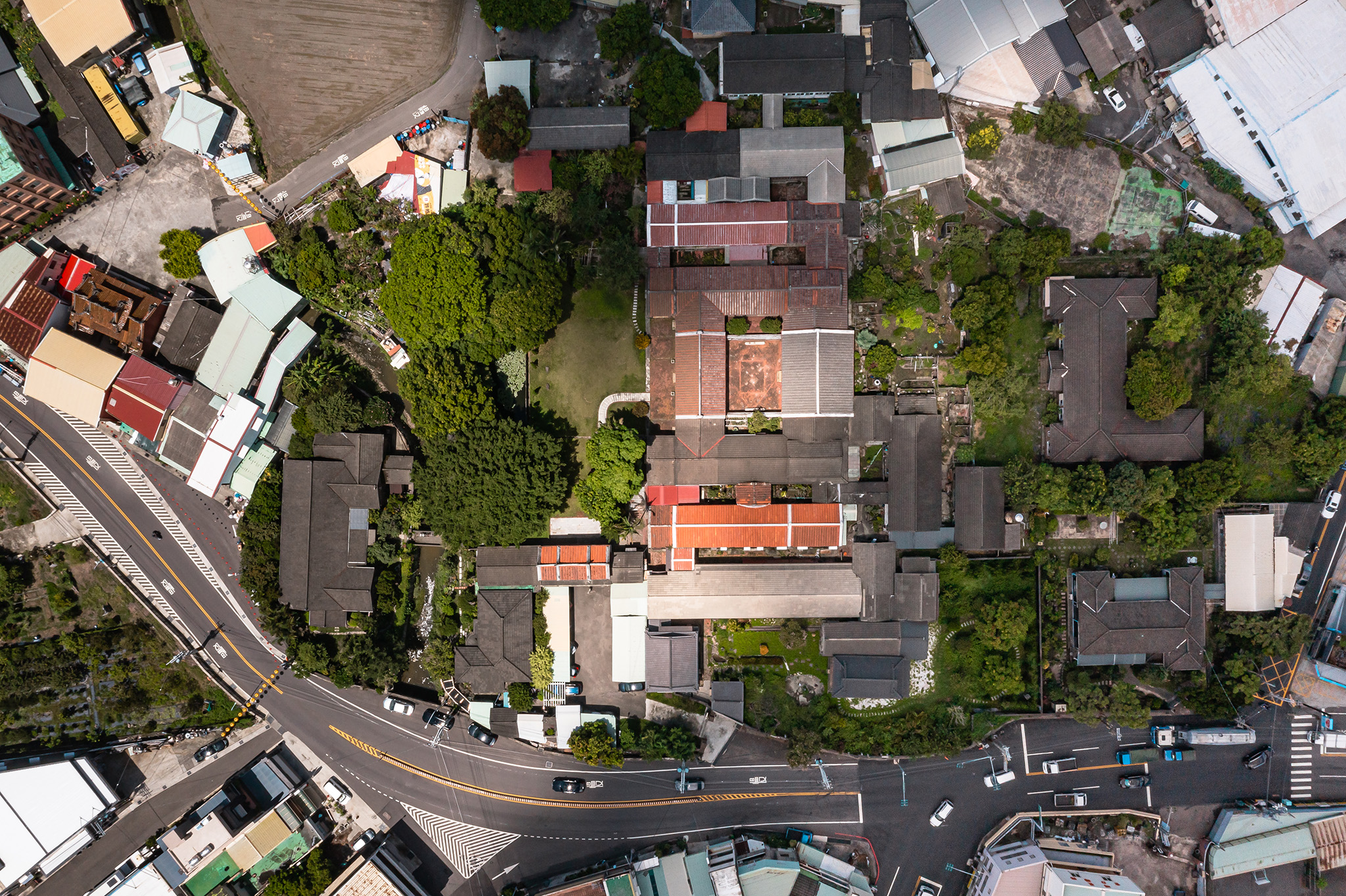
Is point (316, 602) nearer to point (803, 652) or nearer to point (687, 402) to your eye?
point (687, 402)

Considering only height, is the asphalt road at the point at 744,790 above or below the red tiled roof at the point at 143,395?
below

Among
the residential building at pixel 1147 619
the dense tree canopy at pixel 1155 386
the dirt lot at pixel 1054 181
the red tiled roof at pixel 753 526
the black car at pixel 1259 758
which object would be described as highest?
the dirt lot at pixel 1054 181

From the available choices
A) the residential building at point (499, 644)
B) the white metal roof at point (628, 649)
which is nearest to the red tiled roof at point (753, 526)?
the white metal roof at point (628, 649)

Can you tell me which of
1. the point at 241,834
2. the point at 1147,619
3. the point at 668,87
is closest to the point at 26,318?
the point at 241,834

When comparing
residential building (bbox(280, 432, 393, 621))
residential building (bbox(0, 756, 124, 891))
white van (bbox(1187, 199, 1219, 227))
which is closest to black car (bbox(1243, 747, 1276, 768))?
white van (bbox(1187, 199, 1219, 227))

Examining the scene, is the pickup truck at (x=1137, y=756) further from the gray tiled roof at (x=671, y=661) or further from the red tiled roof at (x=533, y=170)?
the red tiled roof at (x=533, y=170)

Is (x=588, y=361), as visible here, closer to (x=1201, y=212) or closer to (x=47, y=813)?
(x=1201, y=212)
